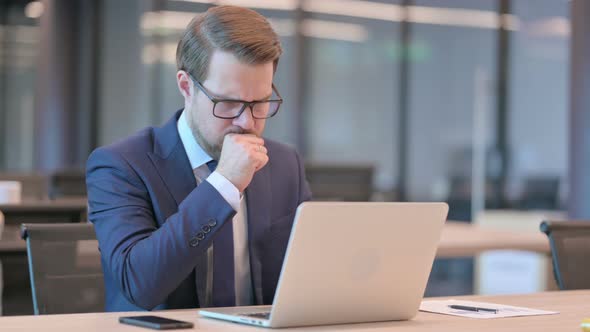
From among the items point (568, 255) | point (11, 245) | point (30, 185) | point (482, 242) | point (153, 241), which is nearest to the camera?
point (153, 241)

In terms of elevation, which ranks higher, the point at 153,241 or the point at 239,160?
the point at 239,160

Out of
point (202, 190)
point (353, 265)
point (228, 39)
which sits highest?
point (228, 39)

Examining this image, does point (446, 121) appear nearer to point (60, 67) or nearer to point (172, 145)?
point (60, 67)

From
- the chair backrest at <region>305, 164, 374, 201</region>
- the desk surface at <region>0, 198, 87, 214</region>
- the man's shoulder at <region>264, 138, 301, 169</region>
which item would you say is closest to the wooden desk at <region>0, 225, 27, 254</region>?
the desk surface at <region>0, 198, 87, 214</region>

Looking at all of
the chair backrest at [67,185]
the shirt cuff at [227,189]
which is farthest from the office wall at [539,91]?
the shirt cuff at [227,189]

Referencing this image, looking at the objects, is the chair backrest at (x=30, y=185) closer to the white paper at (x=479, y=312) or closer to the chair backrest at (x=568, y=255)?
the chair backrest at (x=568, y=255)

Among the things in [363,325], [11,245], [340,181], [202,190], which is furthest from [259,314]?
[340,181]

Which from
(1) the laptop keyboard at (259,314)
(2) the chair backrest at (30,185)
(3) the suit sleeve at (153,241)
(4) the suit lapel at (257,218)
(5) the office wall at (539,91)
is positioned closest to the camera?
(1) the laptop keyboard at (259,314)

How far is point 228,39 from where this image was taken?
2154 mm

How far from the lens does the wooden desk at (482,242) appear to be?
4316 millimetres

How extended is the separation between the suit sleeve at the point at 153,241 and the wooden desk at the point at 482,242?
234 centimetres

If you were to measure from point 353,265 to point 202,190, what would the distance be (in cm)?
42

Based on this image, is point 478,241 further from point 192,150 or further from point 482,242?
point 192,150

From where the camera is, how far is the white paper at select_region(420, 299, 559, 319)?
2.02 metres
